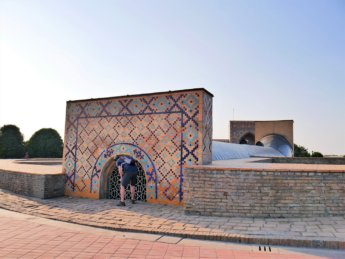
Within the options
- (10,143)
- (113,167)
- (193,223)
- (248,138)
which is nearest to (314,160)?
(113,167)

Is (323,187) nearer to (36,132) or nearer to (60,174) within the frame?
(60,174)

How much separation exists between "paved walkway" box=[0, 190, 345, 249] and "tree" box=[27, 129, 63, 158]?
13911mm

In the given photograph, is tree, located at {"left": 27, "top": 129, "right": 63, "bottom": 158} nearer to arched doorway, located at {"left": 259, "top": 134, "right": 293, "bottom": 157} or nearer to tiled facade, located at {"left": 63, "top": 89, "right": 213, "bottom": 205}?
tiled facade, located at {"left": 63, "top": 89, "right": 213, "bottom": 205}

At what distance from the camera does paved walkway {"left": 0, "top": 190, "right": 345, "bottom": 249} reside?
398 centimetres

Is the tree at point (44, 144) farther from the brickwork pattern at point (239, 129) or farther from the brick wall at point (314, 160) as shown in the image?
the brickwork pattern at point (239, 129)

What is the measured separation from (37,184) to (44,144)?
13.5 metres

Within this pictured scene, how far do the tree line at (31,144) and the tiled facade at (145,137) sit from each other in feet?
42.1

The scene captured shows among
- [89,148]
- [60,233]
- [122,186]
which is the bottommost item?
[60,233]

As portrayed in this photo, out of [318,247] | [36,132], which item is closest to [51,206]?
[318,247]

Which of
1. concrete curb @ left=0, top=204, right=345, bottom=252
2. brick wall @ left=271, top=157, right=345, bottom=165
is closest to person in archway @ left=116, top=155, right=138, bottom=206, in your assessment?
concrete curb @ left=0, top=204, right=345, bottom=252

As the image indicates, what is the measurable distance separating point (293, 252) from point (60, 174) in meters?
6.37

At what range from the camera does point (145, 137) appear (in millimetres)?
6953

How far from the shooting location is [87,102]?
797 cm

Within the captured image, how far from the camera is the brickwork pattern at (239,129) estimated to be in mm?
28172
